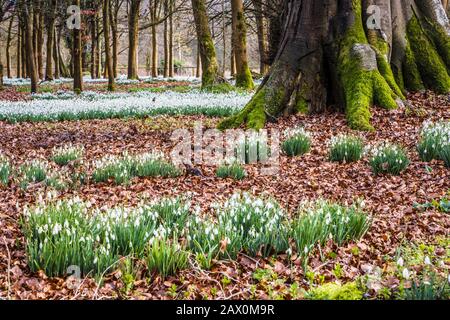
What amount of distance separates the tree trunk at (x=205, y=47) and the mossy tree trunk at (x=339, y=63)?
8.00 meters

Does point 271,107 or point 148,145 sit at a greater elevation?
point 271,107

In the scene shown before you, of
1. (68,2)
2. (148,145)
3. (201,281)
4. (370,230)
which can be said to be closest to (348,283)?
(201,281)

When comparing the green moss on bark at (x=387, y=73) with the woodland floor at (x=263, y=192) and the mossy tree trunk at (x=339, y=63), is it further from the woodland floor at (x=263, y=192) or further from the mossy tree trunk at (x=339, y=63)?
the woodland floor at (x=263, y=192)

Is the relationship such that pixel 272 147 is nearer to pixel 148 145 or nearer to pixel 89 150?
pixel 148 145

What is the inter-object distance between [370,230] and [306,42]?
5.76m

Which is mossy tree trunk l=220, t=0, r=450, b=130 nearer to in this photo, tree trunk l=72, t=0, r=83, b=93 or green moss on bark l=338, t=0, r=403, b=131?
green moss on bark l=338, t=0, r=403, b=131

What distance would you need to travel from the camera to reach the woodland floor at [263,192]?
3094mm

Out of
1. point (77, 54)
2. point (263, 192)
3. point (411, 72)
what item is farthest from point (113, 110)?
point (263, 192)

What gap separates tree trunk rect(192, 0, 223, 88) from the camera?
17.1 meters

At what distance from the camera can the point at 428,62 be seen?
968cm

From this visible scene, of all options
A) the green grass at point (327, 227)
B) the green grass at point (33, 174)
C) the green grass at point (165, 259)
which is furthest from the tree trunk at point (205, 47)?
the green grass at point (165, 259)

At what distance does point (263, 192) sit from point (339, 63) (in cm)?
505

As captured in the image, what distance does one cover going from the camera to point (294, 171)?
6414 millimetres

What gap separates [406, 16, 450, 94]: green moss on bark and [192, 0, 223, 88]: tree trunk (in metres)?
8.78
